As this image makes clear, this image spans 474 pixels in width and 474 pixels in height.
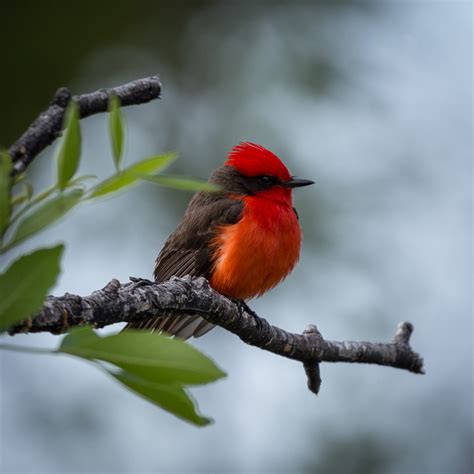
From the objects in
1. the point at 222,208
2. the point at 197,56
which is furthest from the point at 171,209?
the point at 222,208

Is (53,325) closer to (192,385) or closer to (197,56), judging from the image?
(192,385)

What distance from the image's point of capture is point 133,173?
94 cm

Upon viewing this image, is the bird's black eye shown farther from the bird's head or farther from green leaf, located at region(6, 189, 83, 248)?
green leaf, located at region(6, 189, 83, 248)

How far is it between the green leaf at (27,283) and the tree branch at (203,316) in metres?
0.59

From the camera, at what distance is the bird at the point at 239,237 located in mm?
4773

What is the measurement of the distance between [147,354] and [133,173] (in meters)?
0.19

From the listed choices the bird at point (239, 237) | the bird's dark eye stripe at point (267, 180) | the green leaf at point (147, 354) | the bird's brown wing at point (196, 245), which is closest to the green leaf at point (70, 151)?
the green leaf at point (147, 354)

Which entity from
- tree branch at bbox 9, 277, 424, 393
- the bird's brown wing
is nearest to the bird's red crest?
the bird's brown wing

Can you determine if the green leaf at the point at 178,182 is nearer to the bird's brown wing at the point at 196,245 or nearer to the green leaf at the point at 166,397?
the green leaf at the point at 166,397

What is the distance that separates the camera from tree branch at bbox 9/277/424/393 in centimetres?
188

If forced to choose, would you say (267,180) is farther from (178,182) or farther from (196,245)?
(178,182)

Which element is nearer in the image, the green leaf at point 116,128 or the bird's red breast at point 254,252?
the green leaf at point 116,128

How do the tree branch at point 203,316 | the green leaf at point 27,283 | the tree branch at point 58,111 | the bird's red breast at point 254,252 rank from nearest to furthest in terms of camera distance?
1. the green leaf at point 27,283
2. the tree branch at point 58,111
3. the tree branch at point 203,316
4. the bird's red breast at point 254,252

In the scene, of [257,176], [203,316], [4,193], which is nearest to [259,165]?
[257,176]
